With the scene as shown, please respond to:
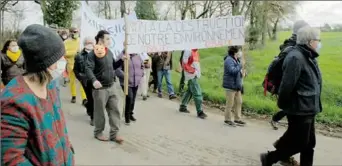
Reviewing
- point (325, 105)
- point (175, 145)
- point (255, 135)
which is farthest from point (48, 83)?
point (325, 105)

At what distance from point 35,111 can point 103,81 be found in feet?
14.7

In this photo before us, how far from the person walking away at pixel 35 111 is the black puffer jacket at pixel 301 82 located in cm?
324

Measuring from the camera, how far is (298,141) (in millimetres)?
5145

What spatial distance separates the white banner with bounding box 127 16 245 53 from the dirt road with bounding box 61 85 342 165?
1.50m

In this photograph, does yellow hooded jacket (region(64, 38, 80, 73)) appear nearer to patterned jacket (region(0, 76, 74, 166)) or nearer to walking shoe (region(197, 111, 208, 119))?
walking shoe (region(197, 111, 208, 119))

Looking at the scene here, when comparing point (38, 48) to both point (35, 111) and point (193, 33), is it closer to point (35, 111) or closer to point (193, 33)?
point (35, 111)

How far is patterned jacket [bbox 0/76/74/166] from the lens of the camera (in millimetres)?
2158

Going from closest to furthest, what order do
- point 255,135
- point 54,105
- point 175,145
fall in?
1. point 54,105
2. point 175,145
3. point 255,135

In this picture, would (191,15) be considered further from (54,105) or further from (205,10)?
(54,105)

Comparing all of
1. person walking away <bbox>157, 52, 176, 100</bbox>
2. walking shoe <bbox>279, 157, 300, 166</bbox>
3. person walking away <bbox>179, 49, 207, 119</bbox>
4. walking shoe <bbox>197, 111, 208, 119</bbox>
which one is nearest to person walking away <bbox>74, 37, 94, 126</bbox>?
person walking away <bbox>179, 49, 207, 119</bbox>

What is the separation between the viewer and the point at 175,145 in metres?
6.85

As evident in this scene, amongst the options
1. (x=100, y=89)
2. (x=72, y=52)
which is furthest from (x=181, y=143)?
(x=72, y=52)

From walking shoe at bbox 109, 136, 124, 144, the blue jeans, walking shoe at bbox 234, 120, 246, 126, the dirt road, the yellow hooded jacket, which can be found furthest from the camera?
the blue jeans

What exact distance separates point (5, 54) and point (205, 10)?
25.7 m
